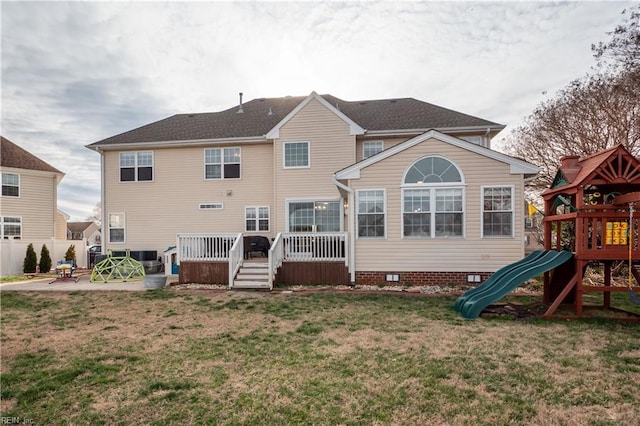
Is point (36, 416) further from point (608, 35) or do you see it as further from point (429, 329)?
point (608, 35)

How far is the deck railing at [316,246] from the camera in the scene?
34.2 feet

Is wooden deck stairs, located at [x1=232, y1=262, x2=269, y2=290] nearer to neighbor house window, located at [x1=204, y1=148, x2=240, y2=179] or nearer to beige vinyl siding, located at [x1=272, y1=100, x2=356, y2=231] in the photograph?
beige vinyl siding, located at [x1=272, y1=100, x2=356, y2=231]

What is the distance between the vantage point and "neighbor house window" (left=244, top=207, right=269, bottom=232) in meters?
14.2

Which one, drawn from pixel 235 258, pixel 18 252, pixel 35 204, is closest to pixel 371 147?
pixel 235 258

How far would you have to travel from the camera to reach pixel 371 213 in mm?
10172

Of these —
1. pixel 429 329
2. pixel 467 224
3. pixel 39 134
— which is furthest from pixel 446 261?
pixel 39 134

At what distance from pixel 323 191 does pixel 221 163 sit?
16.3 ft

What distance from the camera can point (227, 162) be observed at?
14477mm

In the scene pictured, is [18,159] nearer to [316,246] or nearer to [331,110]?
Result: [331,110]

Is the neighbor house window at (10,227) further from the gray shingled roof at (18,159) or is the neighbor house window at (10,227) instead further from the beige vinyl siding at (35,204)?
the gray shingled roof at (18,159)

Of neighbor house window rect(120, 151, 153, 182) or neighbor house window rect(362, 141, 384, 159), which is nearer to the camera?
neighbor house window rect(362, 141, 384, 159)

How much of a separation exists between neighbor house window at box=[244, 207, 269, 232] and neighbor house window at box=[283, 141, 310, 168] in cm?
236

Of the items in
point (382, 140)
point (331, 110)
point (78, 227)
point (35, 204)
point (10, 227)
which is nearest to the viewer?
point (331, 110)

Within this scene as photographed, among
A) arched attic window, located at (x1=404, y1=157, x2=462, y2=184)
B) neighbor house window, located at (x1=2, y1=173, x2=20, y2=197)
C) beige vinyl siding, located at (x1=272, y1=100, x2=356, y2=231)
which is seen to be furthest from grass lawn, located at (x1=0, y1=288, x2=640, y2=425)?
neighbor house window, located at (x1=2, y1=173, x2=20, y2=197)
